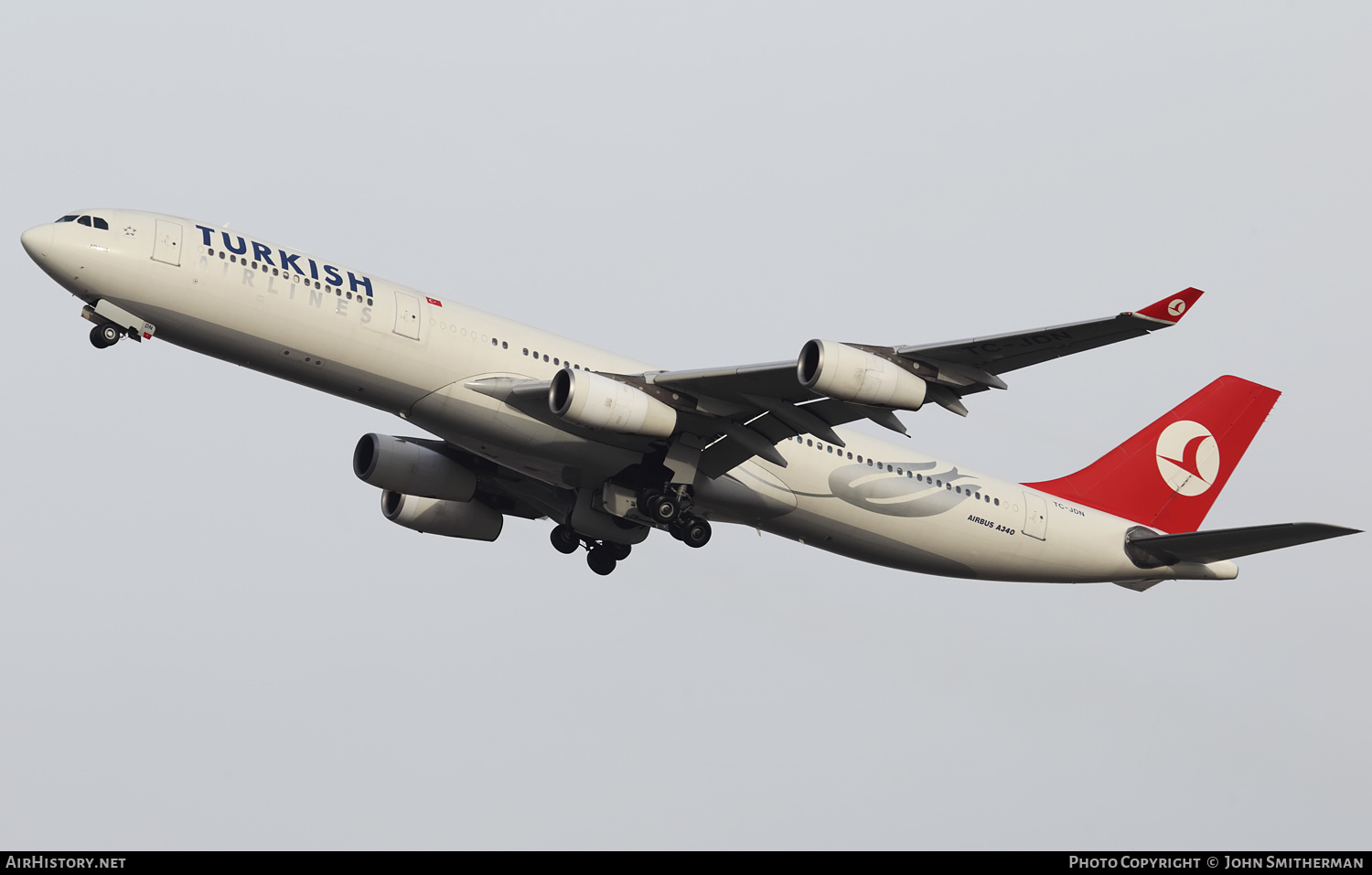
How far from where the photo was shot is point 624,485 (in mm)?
36906

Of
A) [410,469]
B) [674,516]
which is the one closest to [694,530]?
[674,516]

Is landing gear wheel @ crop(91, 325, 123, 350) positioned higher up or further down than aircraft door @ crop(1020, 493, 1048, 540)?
higher up

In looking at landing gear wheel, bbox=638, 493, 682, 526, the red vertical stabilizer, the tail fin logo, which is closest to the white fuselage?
landing gear wheel, bbox=638, 493, 682, 526

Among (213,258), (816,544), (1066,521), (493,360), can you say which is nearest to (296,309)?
(213,258)

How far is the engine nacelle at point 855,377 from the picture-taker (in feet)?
104

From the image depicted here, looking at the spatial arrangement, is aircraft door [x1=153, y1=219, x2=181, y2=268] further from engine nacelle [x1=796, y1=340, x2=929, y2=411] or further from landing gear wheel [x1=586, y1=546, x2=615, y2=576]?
landing gear wheel [x1=586, y1=546, x2=615, y2=576]

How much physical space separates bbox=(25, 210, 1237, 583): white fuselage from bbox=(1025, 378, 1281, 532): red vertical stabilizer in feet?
9.61

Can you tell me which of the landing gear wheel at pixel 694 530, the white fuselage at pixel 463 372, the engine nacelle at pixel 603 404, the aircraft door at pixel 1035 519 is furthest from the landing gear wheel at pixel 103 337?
the aircraft door at pixel 1035 519

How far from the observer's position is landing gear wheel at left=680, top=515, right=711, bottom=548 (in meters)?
36.8

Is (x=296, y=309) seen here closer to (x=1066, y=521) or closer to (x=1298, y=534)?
(x=1066, y=521)

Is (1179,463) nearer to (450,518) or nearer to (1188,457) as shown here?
(1188,457)

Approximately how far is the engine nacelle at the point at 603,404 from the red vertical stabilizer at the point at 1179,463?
43.8 feet

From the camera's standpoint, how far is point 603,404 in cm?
3328
